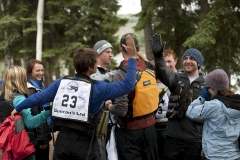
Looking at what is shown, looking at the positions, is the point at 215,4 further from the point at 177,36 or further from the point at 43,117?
the point at 43,117

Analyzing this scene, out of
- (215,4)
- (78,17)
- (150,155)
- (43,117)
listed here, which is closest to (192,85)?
(150,155)

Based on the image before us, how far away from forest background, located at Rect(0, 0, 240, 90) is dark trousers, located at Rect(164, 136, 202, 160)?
6462 mm

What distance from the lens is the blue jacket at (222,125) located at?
11.6 ft

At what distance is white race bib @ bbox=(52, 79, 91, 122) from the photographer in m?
3.29

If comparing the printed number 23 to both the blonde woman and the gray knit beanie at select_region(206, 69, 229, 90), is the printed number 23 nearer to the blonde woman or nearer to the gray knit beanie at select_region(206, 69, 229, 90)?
the blonde woman

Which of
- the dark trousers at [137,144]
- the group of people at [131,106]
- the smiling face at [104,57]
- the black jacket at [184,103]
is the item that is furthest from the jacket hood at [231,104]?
the smiling face at [104,57]

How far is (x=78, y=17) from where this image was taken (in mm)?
17828

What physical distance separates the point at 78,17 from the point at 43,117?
575 inches

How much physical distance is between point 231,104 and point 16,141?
2530 millimetres

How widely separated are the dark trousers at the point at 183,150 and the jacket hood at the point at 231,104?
89 cm

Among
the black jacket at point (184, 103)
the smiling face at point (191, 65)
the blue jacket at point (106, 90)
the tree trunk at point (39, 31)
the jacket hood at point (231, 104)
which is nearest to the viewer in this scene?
the blue jacket at point (106, 90)

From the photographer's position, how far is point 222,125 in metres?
3.56

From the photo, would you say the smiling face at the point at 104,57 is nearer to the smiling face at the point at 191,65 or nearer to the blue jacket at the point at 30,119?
the smiling face at the point at 191,65

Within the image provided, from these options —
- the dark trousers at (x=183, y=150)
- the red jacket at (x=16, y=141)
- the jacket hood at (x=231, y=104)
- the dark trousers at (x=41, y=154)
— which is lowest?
the dark trousers at (x=41, y=154)
